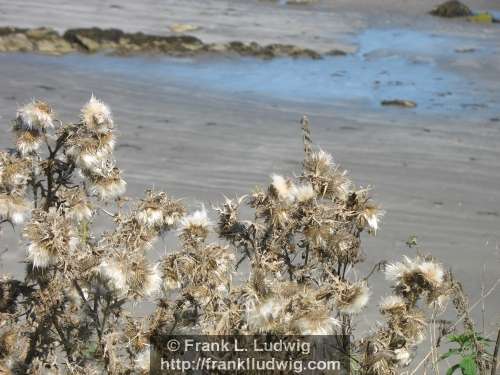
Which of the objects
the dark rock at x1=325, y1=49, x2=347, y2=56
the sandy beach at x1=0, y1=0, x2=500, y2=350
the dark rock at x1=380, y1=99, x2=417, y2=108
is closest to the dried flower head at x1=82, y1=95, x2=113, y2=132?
the sandy beach at x1=0, y1=0, x2=500, y2=350

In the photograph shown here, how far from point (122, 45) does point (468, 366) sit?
1370 centimetres

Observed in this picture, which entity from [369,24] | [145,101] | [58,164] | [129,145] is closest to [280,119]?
[145,101]

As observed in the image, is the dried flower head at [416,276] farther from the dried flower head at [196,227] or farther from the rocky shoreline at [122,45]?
the rocky shoreline at [122,45]

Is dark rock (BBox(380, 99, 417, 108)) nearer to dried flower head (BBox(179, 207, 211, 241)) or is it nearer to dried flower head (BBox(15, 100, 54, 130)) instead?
dried flower head (BBox(15, 100, 54, 130))

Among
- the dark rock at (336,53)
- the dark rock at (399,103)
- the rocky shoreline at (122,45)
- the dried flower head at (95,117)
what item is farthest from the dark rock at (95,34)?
the dried flower head at (95,117)

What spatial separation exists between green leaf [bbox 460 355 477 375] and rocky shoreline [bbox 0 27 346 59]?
12.6 metres

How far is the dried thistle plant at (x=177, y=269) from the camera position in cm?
195

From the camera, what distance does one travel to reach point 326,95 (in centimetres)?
1348

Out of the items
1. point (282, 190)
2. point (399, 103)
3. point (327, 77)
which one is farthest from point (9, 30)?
point (282, 190)

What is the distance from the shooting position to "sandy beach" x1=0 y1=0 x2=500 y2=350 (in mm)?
7766

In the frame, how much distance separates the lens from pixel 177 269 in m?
2.03

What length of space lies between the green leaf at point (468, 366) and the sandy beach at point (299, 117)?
206 cm

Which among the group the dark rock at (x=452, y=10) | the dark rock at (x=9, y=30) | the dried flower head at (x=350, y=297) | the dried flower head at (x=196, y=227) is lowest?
the dried flower head at (x=350, y=297)

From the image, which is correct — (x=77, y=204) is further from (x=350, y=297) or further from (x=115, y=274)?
(x=350, y=297)
